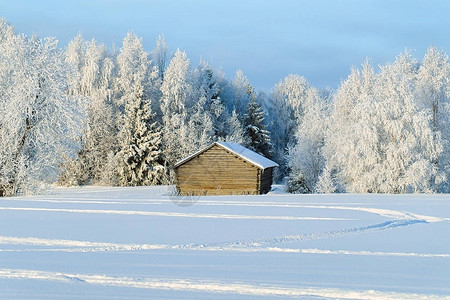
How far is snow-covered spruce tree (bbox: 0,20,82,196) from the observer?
24.9 m

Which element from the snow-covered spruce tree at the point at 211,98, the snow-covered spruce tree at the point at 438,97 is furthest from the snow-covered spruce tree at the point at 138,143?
the snow-covered spruce tree at the point at 438,97

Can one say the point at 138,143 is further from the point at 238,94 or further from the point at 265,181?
the point at 238,94

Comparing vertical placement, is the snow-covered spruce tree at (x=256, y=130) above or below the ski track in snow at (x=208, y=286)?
above

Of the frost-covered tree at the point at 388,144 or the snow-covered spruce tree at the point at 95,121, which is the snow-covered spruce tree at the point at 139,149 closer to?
the snow-covered spruce tree at the point at 95,121

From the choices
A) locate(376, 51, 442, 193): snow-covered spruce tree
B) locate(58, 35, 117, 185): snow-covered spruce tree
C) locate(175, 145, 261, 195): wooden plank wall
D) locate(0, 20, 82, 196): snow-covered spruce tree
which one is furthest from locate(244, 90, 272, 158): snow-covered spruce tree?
locate(0, 20, 82, 196): snow-covered spruce tree

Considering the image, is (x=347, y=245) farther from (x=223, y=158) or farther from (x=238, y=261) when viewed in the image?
(x=223, y=158)

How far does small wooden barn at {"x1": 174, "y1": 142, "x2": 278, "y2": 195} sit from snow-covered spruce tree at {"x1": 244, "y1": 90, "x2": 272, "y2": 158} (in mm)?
22533

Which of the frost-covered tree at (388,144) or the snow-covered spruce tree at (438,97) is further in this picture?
the snow-covered spruce tree at (438,97)

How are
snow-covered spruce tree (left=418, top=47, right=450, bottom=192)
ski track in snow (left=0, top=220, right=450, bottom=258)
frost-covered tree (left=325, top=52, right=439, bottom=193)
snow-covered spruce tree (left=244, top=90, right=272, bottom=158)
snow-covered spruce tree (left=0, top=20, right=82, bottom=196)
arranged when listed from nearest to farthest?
ski track in snow (left=0, top=220, right=450, bottom=258), snow-covered spruce tree (left=0, top=20, right=82, bottom=196), frost-covered tree (left=325, top=52, right=439, bottom=193), snow-covered spruce tree (left=418, top=47, right=450, bottom=192), snow-covered spruce tree (left=244, top=90, right=272, bottom=158)

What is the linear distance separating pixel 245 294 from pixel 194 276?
1.04m

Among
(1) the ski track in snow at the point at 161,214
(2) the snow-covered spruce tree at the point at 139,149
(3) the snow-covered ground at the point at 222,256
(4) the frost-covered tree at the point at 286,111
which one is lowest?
(1) the ski track in snow at the point at 161,214

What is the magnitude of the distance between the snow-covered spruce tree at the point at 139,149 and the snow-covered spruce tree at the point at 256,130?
46.5 ft

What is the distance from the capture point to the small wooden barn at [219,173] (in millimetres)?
33312

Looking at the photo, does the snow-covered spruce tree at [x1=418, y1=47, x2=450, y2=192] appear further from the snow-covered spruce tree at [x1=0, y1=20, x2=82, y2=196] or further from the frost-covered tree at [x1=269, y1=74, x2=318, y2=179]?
the snow-covered spruce tree at [x1=0, y1=20, x2=82, y2=196]
